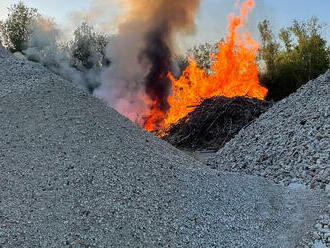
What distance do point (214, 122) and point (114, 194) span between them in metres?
6.81

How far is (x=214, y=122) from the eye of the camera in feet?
35.8

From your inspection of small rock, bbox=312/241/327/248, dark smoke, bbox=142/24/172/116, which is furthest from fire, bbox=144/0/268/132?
small rock, bbox=312/241/327/248

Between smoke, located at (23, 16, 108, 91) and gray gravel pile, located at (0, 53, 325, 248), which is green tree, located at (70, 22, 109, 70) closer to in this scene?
smoke, located at (23, 16, 108, 91)

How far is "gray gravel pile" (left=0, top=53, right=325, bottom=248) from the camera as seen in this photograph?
391 cm

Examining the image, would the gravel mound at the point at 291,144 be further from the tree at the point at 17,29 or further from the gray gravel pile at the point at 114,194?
the tree at the point at 17,29

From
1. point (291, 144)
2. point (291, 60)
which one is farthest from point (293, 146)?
point (291, 60)

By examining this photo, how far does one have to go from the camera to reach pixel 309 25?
22859 millimetres

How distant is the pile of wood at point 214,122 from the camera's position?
10633mm

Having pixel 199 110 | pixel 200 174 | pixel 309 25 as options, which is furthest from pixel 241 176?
pixel 309 25

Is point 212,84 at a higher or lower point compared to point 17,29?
lower

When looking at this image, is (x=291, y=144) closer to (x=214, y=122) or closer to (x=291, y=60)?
(x=214, y=122)

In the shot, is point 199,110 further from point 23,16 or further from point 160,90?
point 23,16

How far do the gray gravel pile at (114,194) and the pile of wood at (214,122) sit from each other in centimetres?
432

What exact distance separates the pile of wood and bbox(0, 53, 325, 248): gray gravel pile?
432 centimetres
